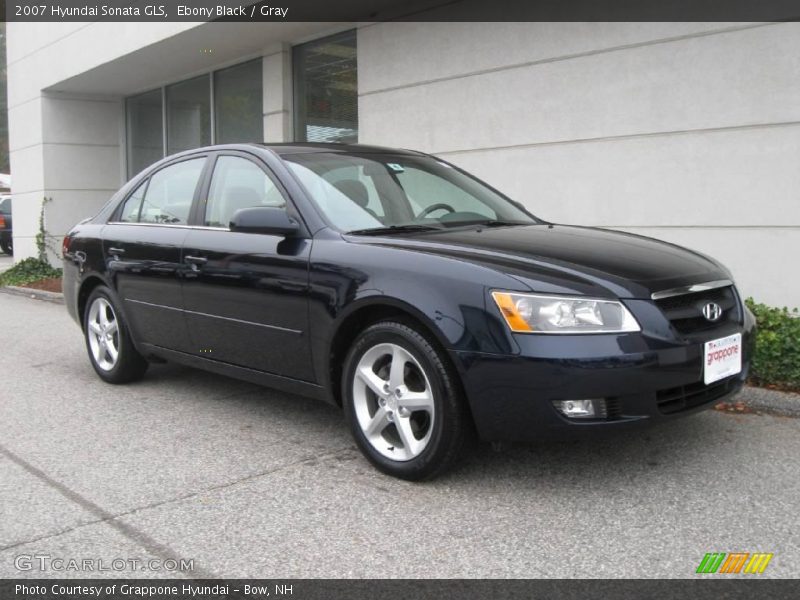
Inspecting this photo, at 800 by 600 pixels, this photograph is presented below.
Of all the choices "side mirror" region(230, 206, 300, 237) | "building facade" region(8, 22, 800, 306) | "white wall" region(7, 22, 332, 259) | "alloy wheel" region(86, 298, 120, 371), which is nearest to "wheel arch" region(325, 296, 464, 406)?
"side mirror" region(230, 206, 300, 237)

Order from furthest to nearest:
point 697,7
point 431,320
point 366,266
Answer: point 697,7
point 366,266
point 431,320

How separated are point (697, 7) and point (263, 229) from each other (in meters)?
4.42

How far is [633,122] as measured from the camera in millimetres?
6965

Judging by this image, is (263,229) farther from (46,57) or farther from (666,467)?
(46,57)

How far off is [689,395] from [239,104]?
10171 millimetres

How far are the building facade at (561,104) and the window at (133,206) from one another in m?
3.74

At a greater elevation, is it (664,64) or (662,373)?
(664,64)

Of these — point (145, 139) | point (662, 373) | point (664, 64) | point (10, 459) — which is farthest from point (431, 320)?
point (145, 139)

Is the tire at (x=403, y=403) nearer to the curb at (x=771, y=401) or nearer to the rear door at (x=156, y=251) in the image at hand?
the rear door at (x=156, y=251)

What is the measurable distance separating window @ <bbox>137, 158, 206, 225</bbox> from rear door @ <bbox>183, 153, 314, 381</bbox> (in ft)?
0.65

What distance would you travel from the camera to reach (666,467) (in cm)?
381

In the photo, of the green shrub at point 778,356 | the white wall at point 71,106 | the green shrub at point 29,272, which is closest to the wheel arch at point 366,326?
the green shrub at point 778,356

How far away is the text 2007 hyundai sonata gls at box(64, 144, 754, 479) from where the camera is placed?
10.7 feet

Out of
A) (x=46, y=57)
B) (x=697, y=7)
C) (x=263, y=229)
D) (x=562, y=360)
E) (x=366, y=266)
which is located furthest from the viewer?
(x=46, y=57)
